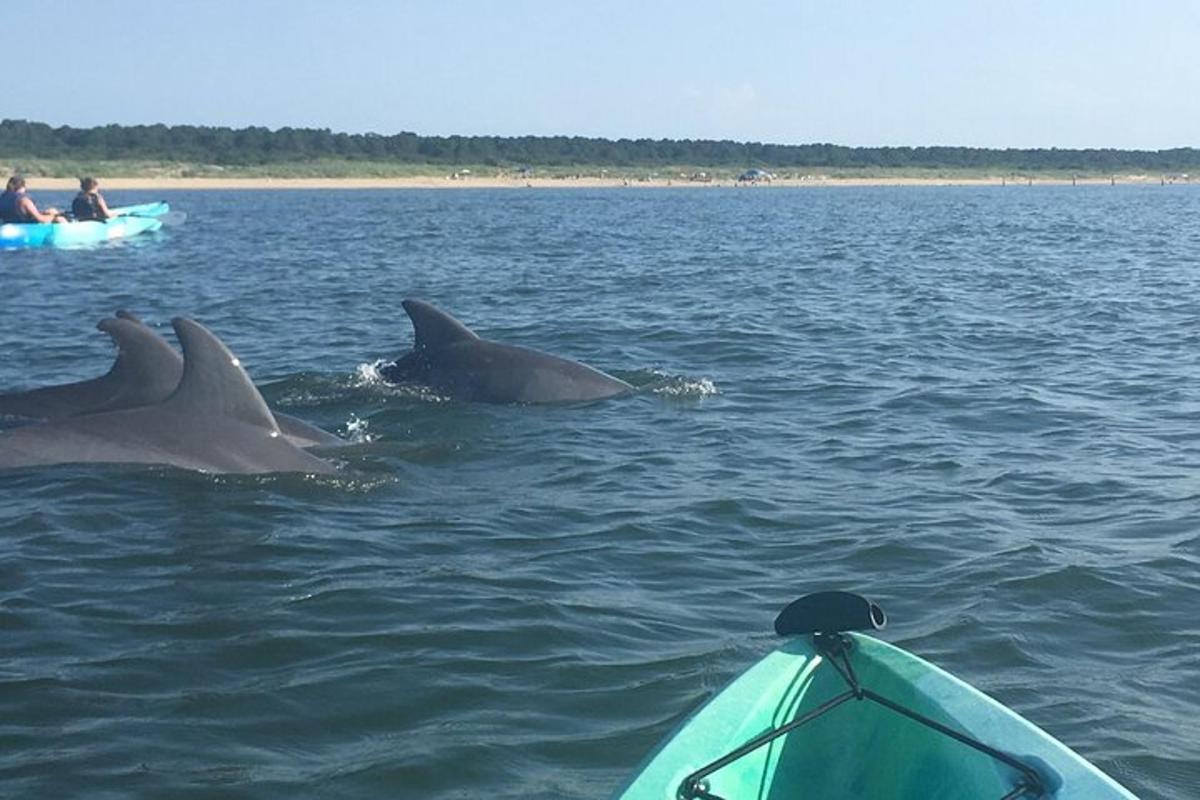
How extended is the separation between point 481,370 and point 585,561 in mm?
5215

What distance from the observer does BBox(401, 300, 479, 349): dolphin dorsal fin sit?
14.1 m

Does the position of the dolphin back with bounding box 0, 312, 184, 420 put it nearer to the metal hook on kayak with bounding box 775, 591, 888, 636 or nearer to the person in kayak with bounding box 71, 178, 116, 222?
the metal hook on kayak with bounding box 775, 591, 888, 636

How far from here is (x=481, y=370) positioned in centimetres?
1397

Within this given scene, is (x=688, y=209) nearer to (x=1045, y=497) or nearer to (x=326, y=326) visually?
(x=326, y=326)

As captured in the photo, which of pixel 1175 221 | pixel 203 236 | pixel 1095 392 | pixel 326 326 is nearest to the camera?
pixel 1095 392

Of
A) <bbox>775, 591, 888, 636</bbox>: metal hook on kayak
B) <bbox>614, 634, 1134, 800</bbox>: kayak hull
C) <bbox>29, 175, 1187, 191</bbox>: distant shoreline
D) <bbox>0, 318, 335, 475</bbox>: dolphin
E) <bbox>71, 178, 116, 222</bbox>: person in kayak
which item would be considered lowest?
<bbox>29, 175, 1187, 191</bbox>: distant shoreline

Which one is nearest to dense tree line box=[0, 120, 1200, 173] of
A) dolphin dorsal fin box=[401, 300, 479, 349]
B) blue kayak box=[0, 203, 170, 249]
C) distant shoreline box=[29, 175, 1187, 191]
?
distant shoreline box=[29, 175, 1187, 191]

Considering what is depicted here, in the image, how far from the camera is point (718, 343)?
1916cm

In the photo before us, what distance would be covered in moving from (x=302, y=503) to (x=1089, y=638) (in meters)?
5.04

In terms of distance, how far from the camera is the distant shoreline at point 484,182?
339 ft

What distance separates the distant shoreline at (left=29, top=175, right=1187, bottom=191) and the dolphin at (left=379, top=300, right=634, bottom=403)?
84.9 meters

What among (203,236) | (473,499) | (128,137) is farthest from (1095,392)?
(128,137)

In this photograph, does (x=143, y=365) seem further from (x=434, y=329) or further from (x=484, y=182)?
(x=484, y=182)

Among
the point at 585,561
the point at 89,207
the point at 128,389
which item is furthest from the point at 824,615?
the point at 89,207
